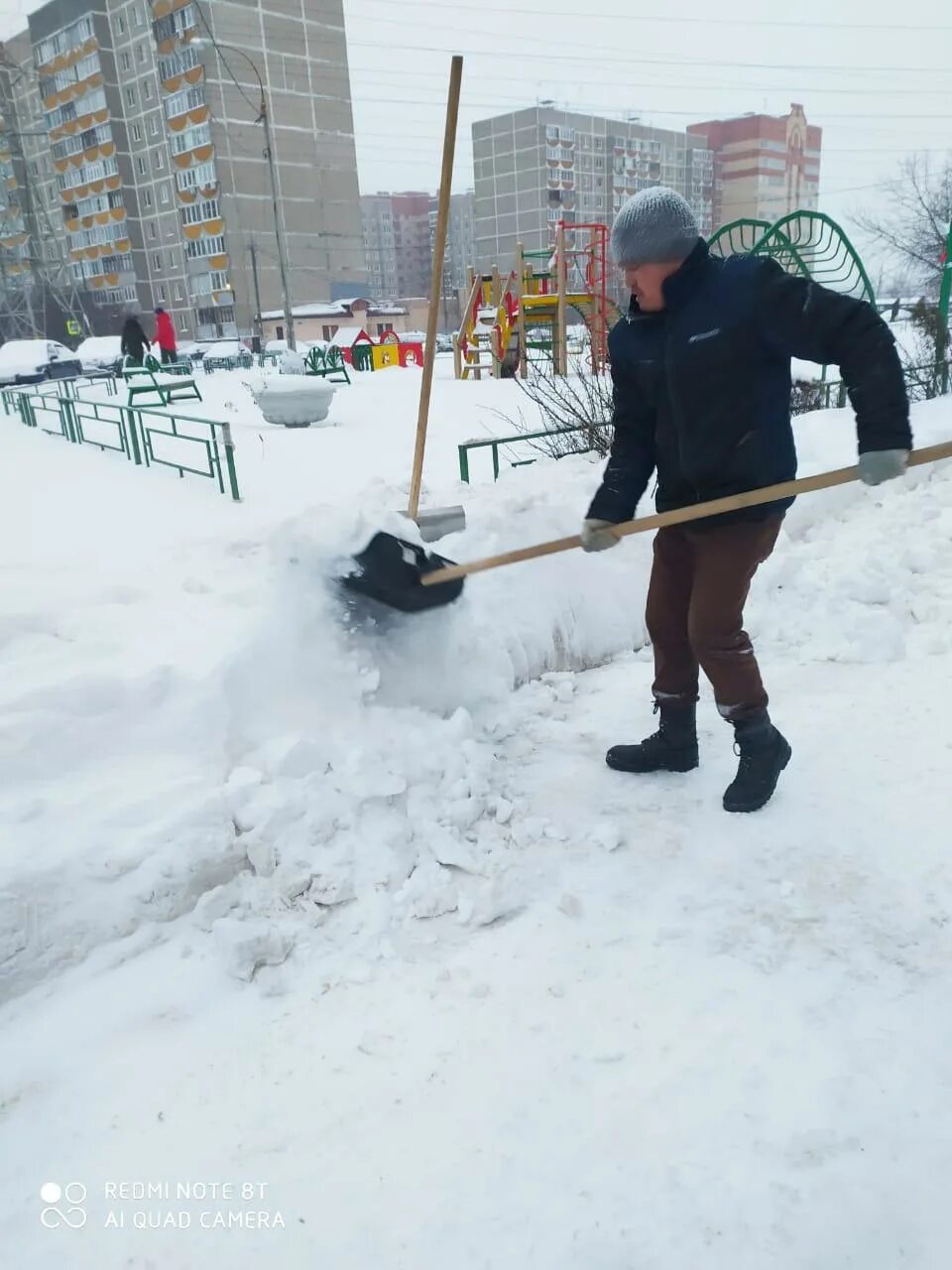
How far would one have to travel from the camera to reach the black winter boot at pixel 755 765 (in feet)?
8.02

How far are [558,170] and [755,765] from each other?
70031 millimetres

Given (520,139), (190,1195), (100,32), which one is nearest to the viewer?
(190,1195)

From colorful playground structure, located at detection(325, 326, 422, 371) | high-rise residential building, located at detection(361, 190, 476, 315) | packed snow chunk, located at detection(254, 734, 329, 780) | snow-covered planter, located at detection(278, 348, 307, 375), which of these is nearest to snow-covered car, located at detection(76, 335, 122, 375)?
colorful playground structure, located at detection(325, 326, 422, 371)

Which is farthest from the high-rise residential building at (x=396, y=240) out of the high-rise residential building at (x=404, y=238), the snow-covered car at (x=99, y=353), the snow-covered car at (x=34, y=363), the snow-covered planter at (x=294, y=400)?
the snow-covered planter at (x=294, y=400)

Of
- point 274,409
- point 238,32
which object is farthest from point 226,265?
point 274,409

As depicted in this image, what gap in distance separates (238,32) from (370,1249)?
55329 mm

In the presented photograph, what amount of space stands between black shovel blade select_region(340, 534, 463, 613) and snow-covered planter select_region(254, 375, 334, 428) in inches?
346

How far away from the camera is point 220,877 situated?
218 cm

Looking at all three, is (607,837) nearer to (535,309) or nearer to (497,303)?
(535,309)

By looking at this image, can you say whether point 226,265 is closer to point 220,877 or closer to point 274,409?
point 274,409

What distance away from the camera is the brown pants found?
7.49ft

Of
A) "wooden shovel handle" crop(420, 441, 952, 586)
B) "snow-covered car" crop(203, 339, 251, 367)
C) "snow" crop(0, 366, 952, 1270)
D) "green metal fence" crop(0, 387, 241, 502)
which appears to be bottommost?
"snow" crop(0, 366, 952, 1270)

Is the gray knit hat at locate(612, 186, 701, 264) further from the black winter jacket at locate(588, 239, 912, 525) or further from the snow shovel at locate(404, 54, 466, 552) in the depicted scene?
the snow shovel at locate(404, 54, 466, 552)

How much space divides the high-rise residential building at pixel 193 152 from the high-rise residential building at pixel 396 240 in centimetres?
3065
